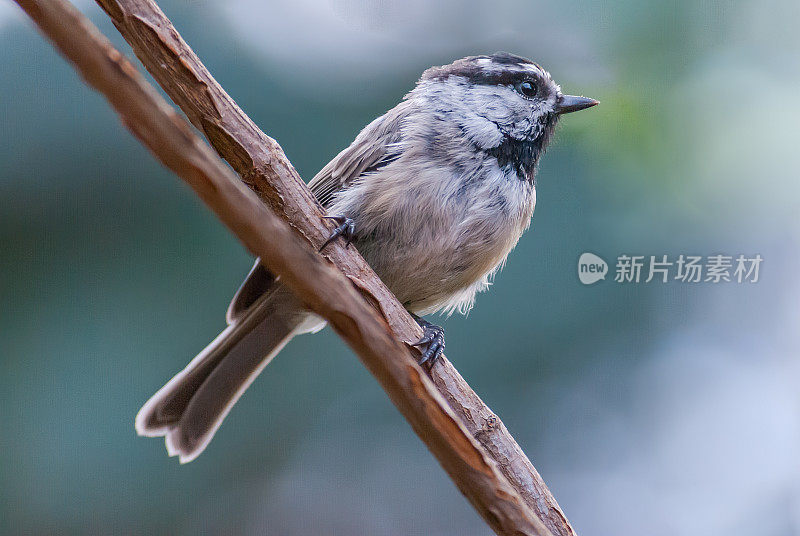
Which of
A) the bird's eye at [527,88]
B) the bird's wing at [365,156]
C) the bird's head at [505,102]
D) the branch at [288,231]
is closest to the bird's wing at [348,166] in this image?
the bird's wing at [365,156]

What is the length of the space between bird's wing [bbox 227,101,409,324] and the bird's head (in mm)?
110

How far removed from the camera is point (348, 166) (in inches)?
66.8

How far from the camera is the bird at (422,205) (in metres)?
1.58

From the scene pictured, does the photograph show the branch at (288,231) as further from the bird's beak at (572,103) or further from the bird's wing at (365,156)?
the bird's beak at (572,103)

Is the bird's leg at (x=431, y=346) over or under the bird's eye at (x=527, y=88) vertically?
under

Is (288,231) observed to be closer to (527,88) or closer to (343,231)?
(343,231)

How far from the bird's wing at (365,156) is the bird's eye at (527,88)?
282 mm

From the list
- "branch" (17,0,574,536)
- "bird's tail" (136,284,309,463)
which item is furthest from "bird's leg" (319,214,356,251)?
"bird's tail" (136,284,309,463)

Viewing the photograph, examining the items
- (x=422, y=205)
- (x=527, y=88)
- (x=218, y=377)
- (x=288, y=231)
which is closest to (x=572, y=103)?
(x=527, y=88)

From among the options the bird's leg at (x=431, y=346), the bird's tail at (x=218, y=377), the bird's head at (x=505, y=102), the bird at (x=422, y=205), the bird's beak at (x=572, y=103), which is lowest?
the bird's tail at (x=218, y=377)

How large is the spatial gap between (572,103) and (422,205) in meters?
0.49

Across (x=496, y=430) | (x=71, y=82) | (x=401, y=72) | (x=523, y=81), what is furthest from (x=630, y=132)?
(x=71, y=82)

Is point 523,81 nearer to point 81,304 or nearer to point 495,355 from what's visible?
point 495,355

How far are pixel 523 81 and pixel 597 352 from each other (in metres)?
0.81
